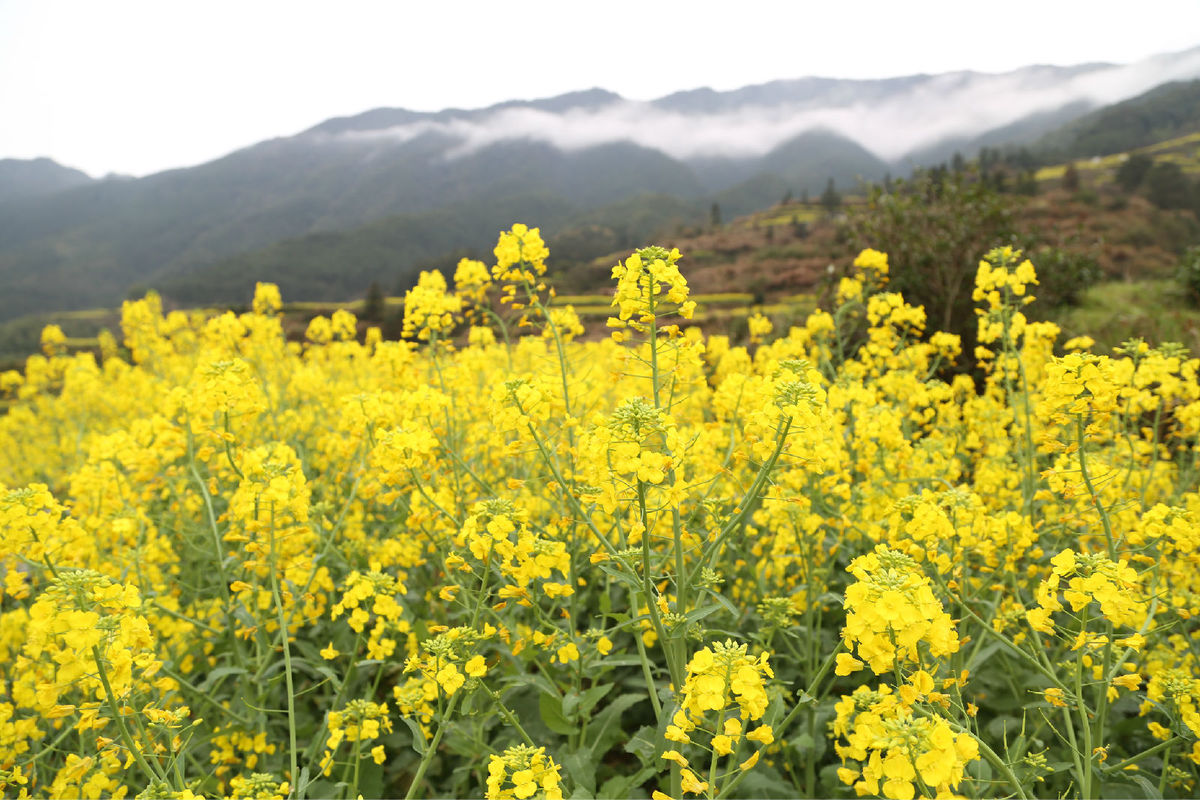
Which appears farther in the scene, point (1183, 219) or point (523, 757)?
point (1183, 219)

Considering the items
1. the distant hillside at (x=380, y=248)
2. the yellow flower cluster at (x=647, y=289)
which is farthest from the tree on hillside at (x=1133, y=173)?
the yellow flower cluster at (x=647, y=289)

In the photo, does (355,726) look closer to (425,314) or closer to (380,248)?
(425,314)

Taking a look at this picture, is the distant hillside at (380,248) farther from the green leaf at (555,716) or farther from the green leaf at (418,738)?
the green leaf at (418,738)

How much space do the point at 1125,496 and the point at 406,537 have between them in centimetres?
476

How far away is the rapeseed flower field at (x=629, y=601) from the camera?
2.03m

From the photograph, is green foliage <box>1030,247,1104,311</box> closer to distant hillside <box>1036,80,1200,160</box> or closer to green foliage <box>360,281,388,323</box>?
green foliage <box>360,281,388,323</box>

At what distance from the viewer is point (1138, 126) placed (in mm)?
86188

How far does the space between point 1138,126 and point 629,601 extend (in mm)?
120516

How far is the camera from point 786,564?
3.65 metres

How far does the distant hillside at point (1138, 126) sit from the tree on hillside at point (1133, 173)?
30.8 meters

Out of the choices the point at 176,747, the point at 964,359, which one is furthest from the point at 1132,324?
the point at 176,747

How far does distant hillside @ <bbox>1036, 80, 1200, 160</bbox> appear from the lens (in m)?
79.2

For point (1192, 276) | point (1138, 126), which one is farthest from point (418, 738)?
point (1138, 126)

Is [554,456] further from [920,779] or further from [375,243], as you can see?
[375,243]
